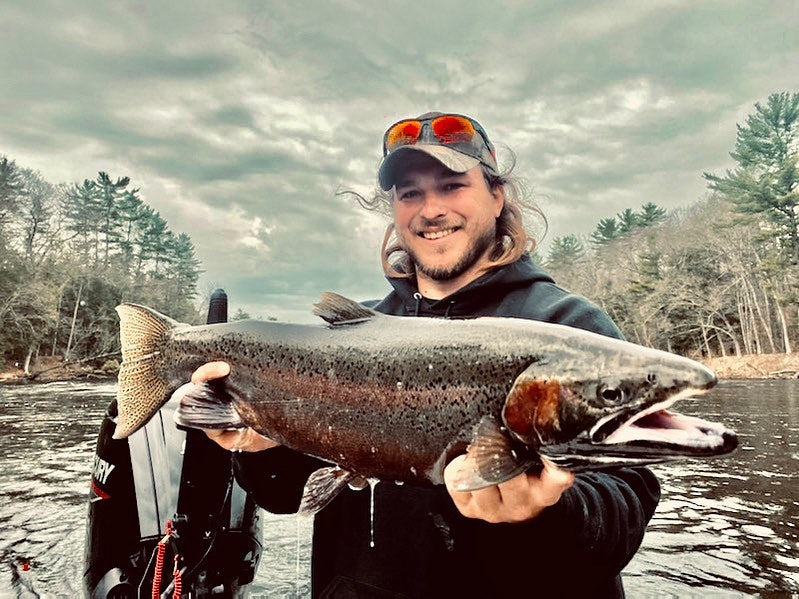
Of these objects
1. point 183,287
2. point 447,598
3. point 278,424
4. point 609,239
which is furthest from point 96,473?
point 609,239

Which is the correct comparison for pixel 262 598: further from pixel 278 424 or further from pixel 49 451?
pixel 49 451

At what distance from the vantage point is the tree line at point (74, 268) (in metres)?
42.1

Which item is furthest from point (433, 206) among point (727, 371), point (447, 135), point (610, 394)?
point (727, 371)

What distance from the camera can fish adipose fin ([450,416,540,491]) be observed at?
213 cm

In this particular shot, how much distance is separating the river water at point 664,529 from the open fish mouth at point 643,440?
5.52 m

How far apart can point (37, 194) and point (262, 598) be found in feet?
183

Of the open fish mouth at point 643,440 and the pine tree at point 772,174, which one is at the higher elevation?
the pine tree at point 772,174

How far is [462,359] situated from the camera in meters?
2.41

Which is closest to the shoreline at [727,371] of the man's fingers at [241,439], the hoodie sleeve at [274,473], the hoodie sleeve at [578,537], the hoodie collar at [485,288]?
the hoodie collar at [485,288]

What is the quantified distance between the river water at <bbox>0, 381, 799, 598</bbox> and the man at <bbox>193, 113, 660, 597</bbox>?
13.3 feet

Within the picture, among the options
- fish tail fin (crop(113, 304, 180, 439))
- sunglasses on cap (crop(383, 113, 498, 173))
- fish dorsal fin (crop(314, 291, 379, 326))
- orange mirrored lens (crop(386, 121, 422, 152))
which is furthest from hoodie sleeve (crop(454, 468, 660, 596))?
orange mirrored lens (crop(386, 121, 422, 152))

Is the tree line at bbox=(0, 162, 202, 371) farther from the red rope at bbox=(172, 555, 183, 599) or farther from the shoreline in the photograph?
the red rope at bbox=(172, 555, 183, 599)

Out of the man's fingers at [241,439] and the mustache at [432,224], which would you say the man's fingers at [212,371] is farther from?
the mustache at [432,224]

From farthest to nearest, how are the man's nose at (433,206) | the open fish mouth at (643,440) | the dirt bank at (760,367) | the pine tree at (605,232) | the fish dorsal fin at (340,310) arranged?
the pine tree at (605,232)
the dirt bank at (760,367)
the man's nose at (433,206)
the fish dorsal fin at (340,310)
the open fish mouth at (643,440)
